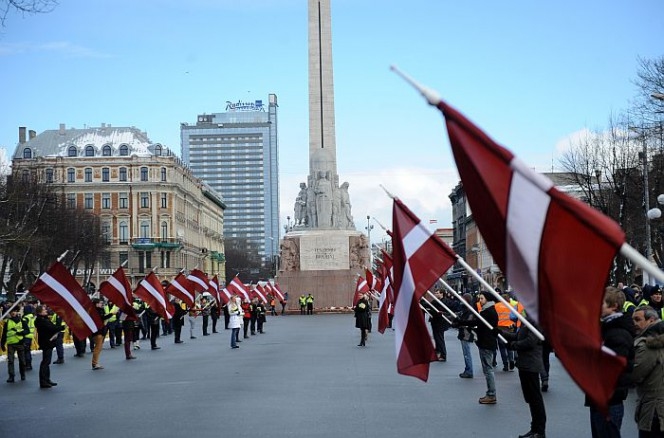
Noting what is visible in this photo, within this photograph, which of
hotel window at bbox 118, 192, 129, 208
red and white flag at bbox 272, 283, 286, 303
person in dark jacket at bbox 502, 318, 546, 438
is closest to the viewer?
person in dark jacket at bbox 502, 318, 546, 438

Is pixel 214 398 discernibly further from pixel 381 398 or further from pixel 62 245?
pixel 62 245

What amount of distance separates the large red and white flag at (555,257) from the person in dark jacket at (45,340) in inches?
537

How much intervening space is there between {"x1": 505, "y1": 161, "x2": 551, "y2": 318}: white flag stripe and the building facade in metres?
101

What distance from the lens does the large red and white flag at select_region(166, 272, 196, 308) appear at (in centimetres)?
3284

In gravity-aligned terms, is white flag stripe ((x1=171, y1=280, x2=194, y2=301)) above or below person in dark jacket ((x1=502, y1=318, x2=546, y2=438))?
above

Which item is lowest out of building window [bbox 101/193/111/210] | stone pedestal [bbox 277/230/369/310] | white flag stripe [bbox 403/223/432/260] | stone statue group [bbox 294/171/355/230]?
white flag stripe [bbox 403/223/432/260]

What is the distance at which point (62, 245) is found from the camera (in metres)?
67.2

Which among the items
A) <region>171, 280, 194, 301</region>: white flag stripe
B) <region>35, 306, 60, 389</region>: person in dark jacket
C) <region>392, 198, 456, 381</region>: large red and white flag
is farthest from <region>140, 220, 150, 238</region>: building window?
<region>392, 198, 456, 381</region>: large red and white flag

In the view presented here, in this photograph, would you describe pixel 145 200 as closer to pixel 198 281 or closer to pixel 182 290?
pixel 198 281

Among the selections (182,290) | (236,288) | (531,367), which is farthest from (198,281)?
(531,367)

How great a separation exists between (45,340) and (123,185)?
90.4 meters

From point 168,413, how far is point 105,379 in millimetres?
6314

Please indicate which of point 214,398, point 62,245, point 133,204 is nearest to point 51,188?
point 62,245

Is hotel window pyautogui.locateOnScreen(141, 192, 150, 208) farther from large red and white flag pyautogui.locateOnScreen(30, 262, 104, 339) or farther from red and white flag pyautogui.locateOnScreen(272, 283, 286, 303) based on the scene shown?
large red and white flag pyautogui.locateOnScreen(30, 262, 104, 339)
